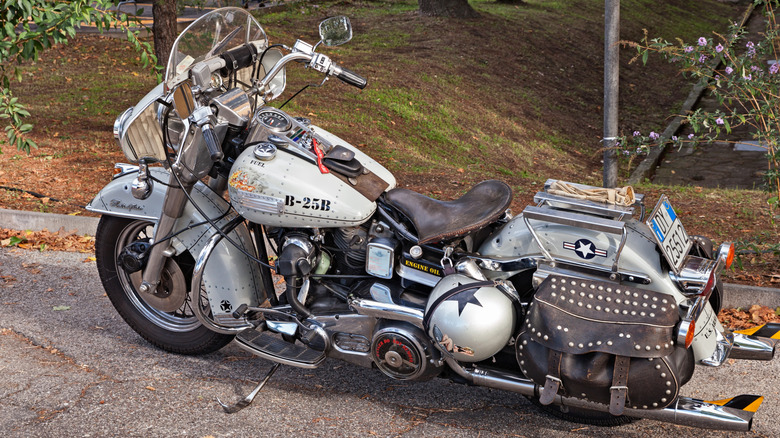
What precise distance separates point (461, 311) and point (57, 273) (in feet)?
12.1

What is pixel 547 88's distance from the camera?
43.4 feet

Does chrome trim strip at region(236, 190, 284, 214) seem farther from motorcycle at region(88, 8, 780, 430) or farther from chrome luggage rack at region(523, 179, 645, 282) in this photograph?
chrome luggage rack at region(523, 179, 645, 282)

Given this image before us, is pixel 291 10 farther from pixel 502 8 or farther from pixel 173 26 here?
pixel 173 26

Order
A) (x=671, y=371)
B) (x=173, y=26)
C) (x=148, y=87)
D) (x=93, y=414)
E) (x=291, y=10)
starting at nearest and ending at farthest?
(x=671, y=371) < (x=93, y=414) < (x=173, y=26) < (x=148, y=87) < (x=291, y=10)

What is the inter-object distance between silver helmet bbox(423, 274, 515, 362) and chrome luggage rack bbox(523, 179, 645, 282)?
0.29 meters

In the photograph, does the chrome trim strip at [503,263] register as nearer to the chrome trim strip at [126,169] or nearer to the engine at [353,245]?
the engine at [353,245]

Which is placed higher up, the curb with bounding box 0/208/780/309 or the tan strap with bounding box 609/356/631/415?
the tan strap with bounding box 609/356/631/415

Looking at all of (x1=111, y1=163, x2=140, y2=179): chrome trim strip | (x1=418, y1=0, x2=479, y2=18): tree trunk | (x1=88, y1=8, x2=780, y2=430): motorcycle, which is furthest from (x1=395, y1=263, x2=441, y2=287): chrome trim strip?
(x1=418, y1=0, x2=479, y2=18): tree trunk

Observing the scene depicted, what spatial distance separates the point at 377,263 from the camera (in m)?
3.42

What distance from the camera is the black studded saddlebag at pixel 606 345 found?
2.79 m

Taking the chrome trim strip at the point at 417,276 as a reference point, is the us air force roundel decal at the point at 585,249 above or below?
above

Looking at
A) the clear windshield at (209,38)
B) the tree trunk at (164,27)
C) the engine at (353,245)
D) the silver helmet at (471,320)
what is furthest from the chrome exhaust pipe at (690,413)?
the tree trunk at (164,27)

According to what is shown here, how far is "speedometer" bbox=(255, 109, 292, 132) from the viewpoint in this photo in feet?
11.5

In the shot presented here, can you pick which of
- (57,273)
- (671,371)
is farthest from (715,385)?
(57,273)
